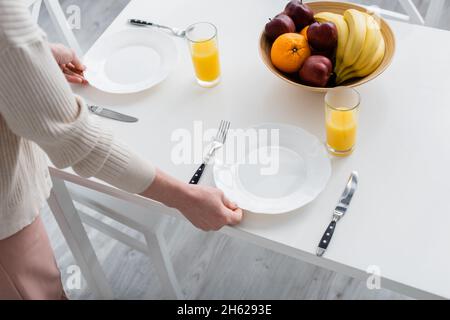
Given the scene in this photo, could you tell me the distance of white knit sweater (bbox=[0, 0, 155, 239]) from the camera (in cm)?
74

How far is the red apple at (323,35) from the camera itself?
1106mm

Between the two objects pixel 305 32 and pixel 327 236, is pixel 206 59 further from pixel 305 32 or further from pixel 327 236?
pixel 327 236

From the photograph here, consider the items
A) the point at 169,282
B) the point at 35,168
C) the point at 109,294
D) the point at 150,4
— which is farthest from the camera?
the point at 109,294

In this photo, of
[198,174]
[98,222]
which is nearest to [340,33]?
[198,174]

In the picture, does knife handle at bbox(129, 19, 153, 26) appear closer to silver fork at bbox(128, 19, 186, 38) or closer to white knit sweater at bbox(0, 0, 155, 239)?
silver fork at bbox(128, 19, 186, 38)

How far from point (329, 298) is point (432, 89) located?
79cm

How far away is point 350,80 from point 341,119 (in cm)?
17

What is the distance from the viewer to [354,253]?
0.93 m

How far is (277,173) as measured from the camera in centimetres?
107

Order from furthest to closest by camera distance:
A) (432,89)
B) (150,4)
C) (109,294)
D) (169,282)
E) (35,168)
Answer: (109,294) < (169,282) < (150,4) < (432,89) < (35,168)

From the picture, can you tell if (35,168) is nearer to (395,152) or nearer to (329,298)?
(395,152)

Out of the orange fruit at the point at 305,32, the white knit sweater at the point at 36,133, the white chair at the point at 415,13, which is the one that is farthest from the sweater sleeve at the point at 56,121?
the white chair at the point at 415,13

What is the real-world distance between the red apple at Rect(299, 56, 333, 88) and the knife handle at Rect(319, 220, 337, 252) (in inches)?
12.6

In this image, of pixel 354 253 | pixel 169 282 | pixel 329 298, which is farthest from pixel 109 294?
pixel 354 253
